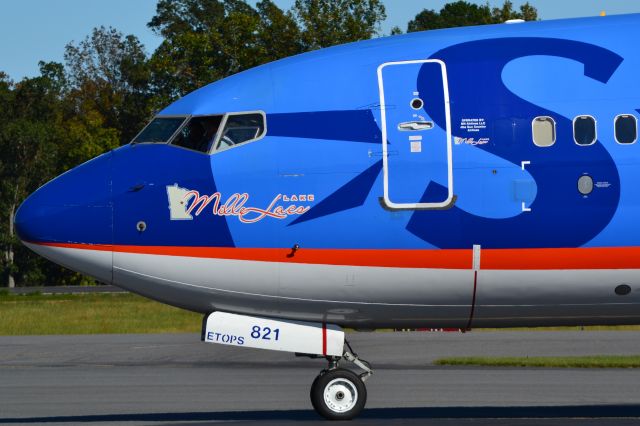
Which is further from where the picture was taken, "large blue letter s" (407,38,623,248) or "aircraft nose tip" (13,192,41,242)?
"aircraft nose tip" (13,192,41,242)

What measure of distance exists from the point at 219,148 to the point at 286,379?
8.73 meters

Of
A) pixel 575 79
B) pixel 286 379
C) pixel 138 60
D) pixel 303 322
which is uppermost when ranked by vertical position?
pixel 138 60

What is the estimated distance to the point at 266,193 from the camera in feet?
48.0

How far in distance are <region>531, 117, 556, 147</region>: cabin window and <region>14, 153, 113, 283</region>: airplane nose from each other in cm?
481

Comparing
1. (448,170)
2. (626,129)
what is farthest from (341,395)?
(626,129)

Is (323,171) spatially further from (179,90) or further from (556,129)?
(179,90)

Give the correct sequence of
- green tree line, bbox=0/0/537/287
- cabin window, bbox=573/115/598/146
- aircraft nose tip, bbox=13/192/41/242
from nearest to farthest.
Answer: cabin window, bbox=573/115/598/146 → aircraft nose tip, bbox=13/192/41/242 → green tree line, bbox=0/0/537/287

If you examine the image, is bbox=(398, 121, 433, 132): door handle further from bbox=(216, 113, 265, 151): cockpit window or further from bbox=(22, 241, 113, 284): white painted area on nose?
bbox=(22, 241, 113, 284): white painted area on nose

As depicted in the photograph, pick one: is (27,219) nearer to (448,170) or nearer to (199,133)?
(199,133)

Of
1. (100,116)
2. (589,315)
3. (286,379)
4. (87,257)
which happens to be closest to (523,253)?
(589,315)

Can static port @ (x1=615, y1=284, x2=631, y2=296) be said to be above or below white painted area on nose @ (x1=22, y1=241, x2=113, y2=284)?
below

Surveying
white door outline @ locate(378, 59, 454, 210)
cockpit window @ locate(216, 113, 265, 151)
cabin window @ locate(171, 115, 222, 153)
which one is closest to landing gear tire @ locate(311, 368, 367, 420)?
white door outline @ locate(378, 59, 454, 210)

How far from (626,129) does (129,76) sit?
363ft

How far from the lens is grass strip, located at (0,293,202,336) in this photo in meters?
40.2
